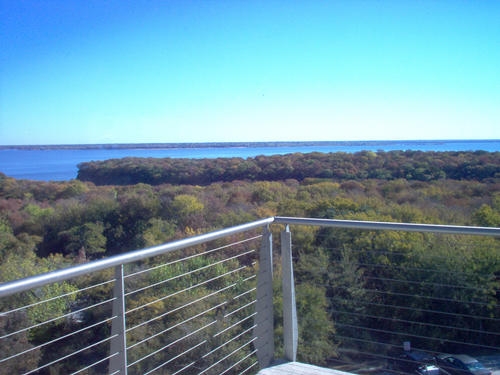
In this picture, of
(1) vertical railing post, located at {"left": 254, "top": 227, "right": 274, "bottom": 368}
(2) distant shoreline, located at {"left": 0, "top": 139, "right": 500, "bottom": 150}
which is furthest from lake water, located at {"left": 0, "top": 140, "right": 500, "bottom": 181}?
(1) vertical railing post, located at {"left": 254, "top": 227, "right": 274, "bottom": 368}

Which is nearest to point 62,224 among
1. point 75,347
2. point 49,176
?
point 49,176

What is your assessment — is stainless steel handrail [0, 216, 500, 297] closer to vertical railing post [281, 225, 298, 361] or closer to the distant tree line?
vertical railing post [281, 225, 298, 361]

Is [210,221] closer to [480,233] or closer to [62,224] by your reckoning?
[62,224]

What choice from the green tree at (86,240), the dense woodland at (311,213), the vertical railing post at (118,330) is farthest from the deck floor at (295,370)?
the green tree at (86,240)

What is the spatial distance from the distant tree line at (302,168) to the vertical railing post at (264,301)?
19166 millimetres

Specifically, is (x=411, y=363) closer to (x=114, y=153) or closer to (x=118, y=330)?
(x=118, y=330)

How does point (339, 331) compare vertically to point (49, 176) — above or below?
below

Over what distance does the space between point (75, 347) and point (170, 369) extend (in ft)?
5.13

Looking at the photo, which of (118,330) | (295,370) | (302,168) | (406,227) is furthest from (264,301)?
(302,168)

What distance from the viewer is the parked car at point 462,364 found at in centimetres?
448

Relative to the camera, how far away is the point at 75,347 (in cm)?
661

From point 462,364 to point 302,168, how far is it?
1896 cm

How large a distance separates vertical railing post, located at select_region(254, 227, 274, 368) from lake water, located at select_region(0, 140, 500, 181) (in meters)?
17.4

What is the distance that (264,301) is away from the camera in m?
2.38
